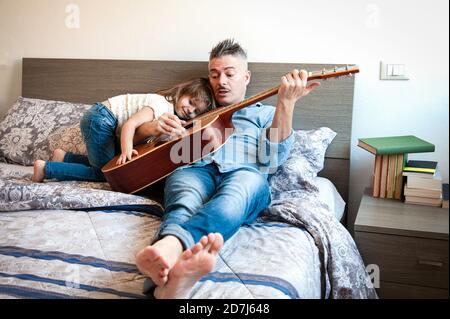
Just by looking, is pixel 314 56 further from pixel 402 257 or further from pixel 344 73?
pixel 402 257

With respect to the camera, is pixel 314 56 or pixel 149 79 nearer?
pixel 314 56

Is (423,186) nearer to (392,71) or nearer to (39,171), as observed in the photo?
(392,71)

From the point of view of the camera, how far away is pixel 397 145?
62.2 inches

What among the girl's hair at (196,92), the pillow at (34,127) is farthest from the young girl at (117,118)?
the pillow at (34,127)

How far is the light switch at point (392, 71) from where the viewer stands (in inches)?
69.5

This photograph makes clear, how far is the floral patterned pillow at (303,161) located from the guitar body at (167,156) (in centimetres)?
25

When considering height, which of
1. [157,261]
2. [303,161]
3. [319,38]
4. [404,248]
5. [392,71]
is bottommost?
[404,248]

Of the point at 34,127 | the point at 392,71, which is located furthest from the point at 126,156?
the point at 392,71

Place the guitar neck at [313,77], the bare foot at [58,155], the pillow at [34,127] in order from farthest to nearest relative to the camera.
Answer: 1. the pillow at [34,127]
2. the bare foot at [58,155]
3. the guitar neck at [313,77]

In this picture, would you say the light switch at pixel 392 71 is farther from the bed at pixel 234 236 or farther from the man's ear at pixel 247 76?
the man's ear at pixel 247 76

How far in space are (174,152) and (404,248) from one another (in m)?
0.78

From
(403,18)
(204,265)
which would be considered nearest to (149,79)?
(403,18)

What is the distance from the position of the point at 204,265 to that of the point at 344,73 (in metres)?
0.82

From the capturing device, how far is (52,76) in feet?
7.91
